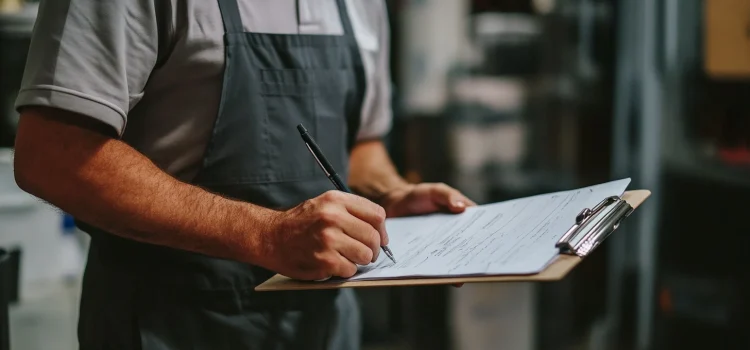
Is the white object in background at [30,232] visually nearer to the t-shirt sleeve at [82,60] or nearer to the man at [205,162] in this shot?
the man at [205,162]

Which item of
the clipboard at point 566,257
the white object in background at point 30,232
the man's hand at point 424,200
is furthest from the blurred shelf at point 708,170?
the white object in background at point 30,232

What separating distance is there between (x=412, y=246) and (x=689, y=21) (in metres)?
1.65

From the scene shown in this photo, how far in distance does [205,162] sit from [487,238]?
375 millimetres

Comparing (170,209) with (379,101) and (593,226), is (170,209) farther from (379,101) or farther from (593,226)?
(379,101)

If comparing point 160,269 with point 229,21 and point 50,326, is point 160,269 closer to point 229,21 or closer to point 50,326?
point 229,21

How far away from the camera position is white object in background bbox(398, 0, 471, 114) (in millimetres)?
3146

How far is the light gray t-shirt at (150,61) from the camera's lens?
84 centimetres

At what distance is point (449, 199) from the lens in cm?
116

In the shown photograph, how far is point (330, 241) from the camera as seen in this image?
835mm

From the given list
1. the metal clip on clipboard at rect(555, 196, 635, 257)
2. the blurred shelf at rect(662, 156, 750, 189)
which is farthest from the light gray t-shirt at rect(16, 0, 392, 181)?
the blurred shelf at rect(662, 156, 750, 189)

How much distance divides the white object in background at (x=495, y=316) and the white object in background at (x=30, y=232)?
4.67 ft

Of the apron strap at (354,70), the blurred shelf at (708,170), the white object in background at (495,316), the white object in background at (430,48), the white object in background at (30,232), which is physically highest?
the apron strap at (354,70)

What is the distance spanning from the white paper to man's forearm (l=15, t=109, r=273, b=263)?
0.53 ft

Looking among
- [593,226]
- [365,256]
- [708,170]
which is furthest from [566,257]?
[708,170]
